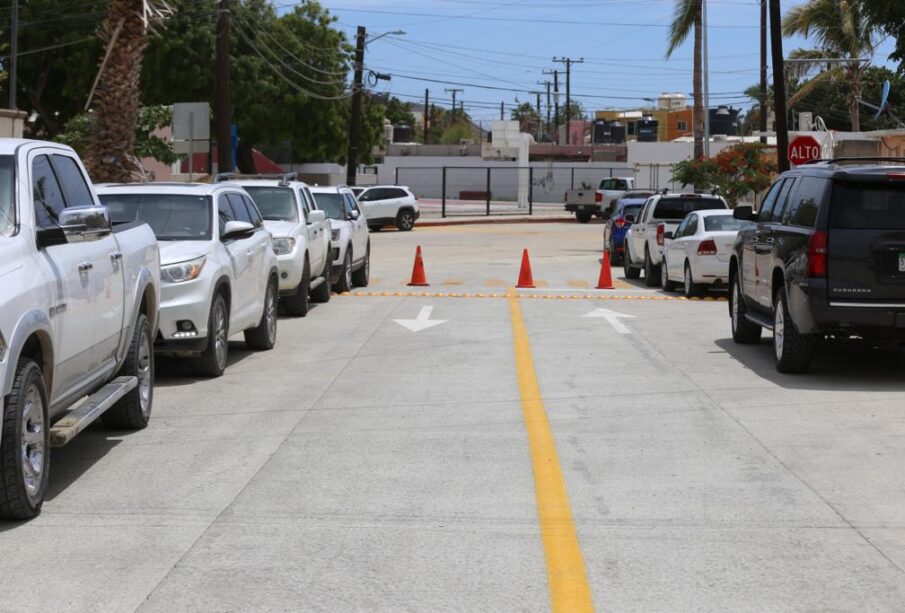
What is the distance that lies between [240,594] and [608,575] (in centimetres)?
167

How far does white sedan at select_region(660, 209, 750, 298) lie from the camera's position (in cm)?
2253

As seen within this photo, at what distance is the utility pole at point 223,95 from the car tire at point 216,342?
2107 centimetres

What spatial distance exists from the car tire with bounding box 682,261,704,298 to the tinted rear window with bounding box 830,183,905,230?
399 inches

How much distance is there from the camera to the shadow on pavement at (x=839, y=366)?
509 inches

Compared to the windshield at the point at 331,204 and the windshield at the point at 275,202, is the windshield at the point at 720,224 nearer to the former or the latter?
the windshield at the point at 331,204

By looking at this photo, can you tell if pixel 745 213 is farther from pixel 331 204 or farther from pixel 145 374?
pixel 331 204

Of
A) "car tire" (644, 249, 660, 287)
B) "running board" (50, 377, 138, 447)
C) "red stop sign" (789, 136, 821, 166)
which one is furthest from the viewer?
"red stop sign" (789, 136, 821, 166)

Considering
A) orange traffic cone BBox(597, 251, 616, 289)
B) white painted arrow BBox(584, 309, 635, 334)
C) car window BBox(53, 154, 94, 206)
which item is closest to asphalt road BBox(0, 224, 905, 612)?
car window BBox(53, 154, 94, 206)

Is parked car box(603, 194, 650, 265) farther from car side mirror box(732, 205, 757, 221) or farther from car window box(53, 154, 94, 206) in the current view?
car window box(53, 154, 94, 206)

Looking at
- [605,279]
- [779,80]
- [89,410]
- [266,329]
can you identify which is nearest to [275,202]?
[266,329]

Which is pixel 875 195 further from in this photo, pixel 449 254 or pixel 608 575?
pixel 449 254

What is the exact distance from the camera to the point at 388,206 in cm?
5366

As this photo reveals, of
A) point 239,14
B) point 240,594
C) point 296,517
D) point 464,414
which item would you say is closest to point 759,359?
point 464,414

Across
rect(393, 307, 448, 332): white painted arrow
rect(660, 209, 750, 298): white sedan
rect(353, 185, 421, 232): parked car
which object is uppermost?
rect(353, 185, 421, 232): parked car
